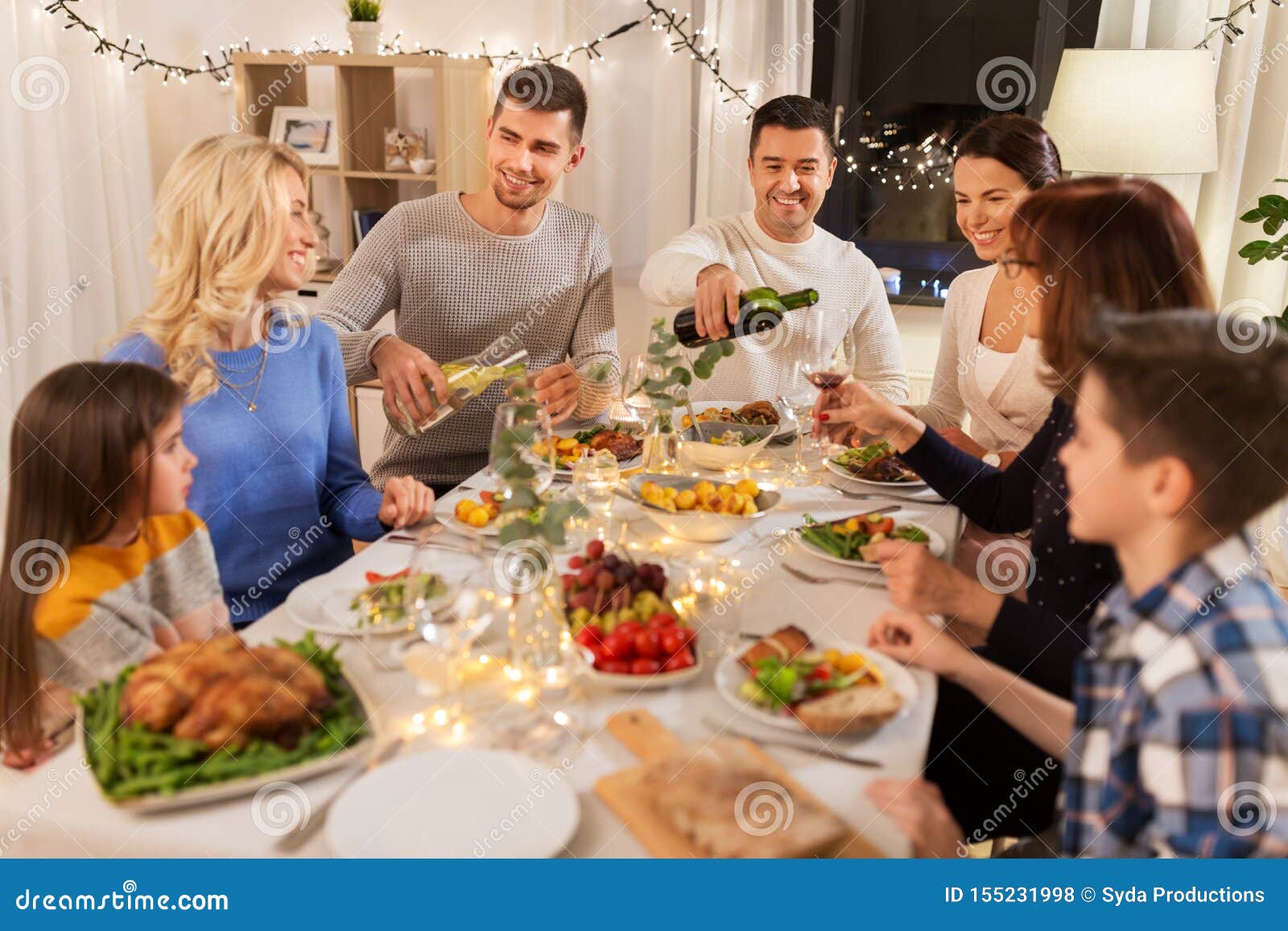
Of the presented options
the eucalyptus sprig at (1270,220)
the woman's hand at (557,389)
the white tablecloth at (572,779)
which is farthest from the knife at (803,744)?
the eucalyptus sprig at (1270,220)

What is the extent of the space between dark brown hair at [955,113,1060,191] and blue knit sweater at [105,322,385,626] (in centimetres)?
131

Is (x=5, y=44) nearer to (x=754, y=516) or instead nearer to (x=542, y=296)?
(x=542, y=296)

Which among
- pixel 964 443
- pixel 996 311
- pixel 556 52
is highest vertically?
pixel 556 52

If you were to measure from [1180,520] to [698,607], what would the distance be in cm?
51

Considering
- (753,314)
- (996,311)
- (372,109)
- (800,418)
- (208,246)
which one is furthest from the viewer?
(372,109)

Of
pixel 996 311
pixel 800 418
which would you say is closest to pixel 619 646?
pixel 800 418

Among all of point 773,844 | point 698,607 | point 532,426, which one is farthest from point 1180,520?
point 532,426

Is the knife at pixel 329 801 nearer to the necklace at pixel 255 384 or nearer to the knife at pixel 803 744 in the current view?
the knife at pixel 803 744

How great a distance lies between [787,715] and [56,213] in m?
1.40

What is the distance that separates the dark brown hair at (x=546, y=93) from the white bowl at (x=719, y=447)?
0.67 metres

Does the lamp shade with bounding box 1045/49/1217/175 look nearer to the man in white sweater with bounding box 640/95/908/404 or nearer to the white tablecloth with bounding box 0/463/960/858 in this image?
the man in white sweater with bounding box 640/95/908/404

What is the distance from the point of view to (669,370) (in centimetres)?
169

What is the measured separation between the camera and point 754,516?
1.51 m

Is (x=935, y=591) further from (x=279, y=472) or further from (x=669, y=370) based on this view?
(x=279, y=472)
